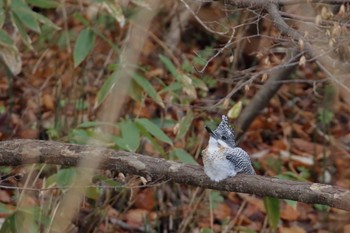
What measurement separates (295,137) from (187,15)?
1.13m

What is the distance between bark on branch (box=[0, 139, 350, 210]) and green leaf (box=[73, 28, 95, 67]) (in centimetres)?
131

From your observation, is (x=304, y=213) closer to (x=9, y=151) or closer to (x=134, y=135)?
(x=134, y=135)

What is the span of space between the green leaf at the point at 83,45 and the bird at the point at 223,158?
56.3 inches

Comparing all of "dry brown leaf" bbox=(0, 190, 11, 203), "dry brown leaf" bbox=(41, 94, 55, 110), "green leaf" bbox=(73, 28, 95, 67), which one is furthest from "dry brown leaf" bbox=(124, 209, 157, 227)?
"dry brown leaf" bbox=(41, 94, 55, 110)

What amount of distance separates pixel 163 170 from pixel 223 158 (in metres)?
0.22

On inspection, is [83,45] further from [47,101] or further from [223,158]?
[223,158]

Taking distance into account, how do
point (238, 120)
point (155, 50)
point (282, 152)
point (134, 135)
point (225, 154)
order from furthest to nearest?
1. point (155, 50)
2. point (282, 152)
3. point (238, 120)
4. point (134, 135)
5. point (225, 154)

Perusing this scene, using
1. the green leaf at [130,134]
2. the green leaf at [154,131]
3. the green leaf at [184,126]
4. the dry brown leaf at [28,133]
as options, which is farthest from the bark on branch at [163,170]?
the dry brown leaf at [28,133]

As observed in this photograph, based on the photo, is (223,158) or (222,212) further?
(222,212)

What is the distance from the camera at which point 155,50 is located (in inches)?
238

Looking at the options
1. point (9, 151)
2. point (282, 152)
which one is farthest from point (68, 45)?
point (9, 151)

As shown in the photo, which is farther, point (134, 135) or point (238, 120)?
point (238, 120)

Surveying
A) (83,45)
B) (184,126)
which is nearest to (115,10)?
(83,45)

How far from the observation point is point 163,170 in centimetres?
283
